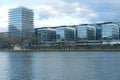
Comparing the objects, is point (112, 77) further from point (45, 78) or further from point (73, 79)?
point (45, 78)

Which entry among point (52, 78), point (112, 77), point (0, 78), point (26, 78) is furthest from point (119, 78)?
point (0, 78)

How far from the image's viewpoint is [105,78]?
45406 mm

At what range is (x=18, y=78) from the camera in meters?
46.6

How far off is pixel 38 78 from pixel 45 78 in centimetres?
103

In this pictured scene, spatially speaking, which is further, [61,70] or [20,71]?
[61,70]

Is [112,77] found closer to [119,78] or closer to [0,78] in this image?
[119,78]

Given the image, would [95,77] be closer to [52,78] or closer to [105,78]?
[105,78]

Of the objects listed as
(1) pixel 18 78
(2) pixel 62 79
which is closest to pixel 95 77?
(2) pixel 62 79

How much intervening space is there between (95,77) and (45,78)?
23.1 feet

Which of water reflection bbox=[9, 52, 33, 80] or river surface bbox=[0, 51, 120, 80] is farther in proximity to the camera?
water reflection bbox=[9, 52, 33, 80]

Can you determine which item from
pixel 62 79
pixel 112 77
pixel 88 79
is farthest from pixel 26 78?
pixel 112 77

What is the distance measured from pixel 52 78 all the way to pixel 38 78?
2.01 metres

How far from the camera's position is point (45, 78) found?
1811 inches

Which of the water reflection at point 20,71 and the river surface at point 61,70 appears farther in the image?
the water reflection at point 20,71
